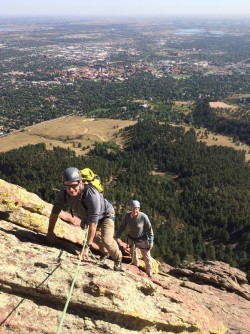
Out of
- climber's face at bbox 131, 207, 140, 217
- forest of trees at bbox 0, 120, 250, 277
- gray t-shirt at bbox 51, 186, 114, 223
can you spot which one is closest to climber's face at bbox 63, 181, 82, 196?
gray t-shirt at bbox 51, 186, 114, 223

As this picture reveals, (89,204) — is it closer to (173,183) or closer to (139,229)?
(139,229)

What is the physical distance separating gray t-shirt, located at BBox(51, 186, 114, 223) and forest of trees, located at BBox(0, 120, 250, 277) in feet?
107

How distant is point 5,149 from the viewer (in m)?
125

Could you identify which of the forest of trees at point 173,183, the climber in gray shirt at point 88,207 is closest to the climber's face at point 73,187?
the climber in gray shirt at point 88,207

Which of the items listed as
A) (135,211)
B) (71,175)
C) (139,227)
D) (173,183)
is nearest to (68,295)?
(71,175)

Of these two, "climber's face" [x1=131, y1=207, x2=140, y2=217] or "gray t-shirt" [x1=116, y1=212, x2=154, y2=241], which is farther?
"gray t-shirt" [x1=116, y1=212, x2=154, y2=241]

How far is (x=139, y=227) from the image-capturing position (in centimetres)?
1414

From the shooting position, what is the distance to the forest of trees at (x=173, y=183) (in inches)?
2147

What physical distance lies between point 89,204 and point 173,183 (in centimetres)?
8216

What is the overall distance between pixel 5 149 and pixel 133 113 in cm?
7435

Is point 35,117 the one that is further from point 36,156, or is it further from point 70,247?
point 70,247

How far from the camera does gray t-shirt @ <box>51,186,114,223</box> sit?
403 inches

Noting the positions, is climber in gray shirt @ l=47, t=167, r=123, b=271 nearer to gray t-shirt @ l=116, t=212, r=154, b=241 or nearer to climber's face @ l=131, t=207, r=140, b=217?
A: climber's face @ l=131, t=207, r=140, b=217

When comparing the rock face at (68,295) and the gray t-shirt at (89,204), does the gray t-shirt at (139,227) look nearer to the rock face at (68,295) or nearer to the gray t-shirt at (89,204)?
the rock face at (68,295)
